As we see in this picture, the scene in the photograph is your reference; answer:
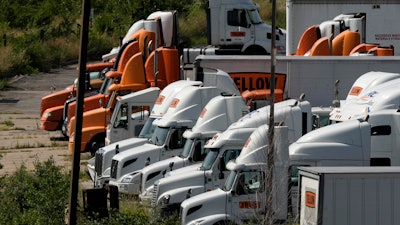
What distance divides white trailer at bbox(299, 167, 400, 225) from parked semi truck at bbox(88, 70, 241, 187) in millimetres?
9393

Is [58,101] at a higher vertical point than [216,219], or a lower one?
lower

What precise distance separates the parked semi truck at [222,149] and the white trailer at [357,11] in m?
18.7

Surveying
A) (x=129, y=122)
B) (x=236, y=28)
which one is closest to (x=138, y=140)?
(x=129, y=122)

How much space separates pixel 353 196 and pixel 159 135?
32.4 ft

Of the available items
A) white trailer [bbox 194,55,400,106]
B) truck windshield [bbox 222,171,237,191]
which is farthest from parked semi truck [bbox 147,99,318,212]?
white trailer [bbox 194,55,400,106]

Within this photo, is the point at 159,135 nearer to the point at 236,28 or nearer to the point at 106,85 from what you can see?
the point at 106,85

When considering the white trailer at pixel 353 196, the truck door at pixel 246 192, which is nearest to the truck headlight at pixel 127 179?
the truck door at pixel 246 192

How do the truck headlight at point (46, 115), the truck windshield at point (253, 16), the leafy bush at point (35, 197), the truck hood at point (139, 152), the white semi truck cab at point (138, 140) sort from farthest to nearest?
the truck windshield at point (253, 16) → the truck headlight at point (46, 115) → the white semi truck cab at point (138, 140) → the truck hood at point (139, 152) → the leafy bush at point (35, 197)

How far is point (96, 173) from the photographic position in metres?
32.2

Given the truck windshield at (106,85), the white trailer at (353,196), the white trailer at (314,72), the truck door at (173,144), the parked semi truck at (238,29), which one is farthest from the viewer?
the parked semi truck at (238,29)

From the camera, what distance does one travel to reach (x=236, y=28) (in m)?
51.2

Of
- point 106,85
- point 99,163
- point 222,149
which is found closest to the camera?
point 222,149

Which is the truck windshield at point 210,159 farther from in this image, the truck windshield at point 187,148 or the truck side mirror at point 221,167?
the truck windshield at point 187,148

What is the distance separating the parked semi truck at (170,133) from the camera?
1150 inches
